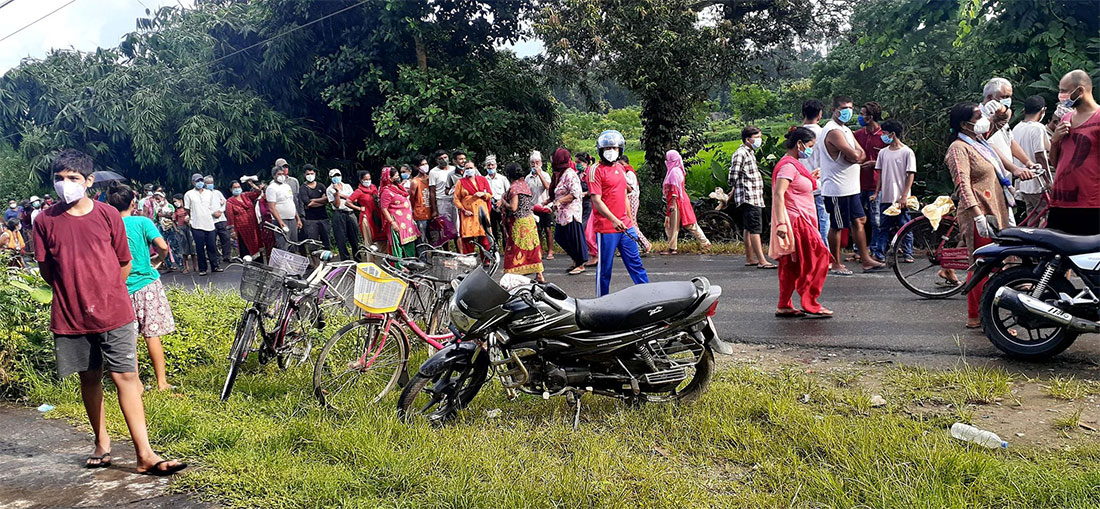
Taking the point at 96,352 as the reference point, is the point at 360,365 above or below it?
below

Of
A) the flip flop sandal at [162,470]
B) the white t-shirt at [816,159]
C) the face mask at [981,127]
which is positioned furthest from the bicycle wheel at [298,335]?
the white t-shirt at [816,159]

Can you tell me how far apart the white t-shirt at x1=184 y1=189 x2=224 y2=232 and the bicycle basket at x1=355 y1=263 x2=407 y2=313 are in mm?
11360

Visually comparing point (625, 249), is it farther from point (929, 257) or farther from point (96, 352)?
point (96, 352)

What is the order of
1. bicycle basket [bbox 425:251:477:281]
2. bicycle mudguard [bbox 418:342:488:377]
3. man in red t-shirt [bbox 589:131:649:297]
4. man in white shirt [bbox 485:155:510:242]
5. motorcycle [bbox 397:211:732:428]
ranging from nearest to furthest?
motorcycle [bbox 397:211:732:428] < bicycle mudguard [bbox 418:342:488:377] < bicycle basket [bbox 425:251:477:281] < man in red t-shirt [bbox 589:131:649:297] < man in white shirt [bbox 485:155:510:242]

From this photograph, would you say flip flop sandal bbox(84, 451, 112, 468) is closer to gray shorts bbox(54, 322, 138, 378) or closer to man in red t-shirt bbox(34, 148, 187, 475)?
man in red t-shirt bbox(34, 148, 187, 475)

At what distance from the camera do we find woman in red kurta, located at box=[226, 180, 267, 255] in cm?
1496

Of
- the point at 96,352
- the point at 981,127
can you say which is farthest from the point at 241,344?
the point at 981,127

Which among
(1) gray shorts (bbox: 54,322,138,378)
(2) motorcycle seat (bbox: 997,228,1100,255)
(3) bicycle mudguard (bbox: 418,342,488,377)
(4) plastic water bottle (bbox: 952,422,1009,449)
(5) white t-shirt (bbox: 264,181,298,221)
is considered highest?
(5) white t-shirt (bbox: 264,181,298,221)

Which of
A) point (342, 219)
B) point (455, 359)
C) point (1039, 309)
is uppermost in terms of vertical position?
point (342, 219)

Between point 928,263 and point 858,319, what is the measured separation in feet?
4.21

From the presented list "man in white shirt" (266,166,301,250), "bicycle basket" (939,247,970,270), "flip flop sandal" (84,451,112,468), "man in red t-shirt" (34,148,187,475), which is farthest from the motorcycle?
"man in white shirt" (266,166,301,250)

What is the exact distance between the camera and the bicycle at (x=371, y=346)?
524 centimetres

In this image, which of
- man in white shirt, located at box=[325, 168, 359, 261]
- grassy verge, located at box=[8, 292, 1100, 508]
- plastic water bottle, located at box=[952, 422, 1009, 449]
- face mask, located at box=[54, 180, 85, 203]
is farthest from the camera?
man in white shirt, located at box=[325, 168, 359, 261]

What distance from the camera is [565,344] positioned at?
15.5 ft
